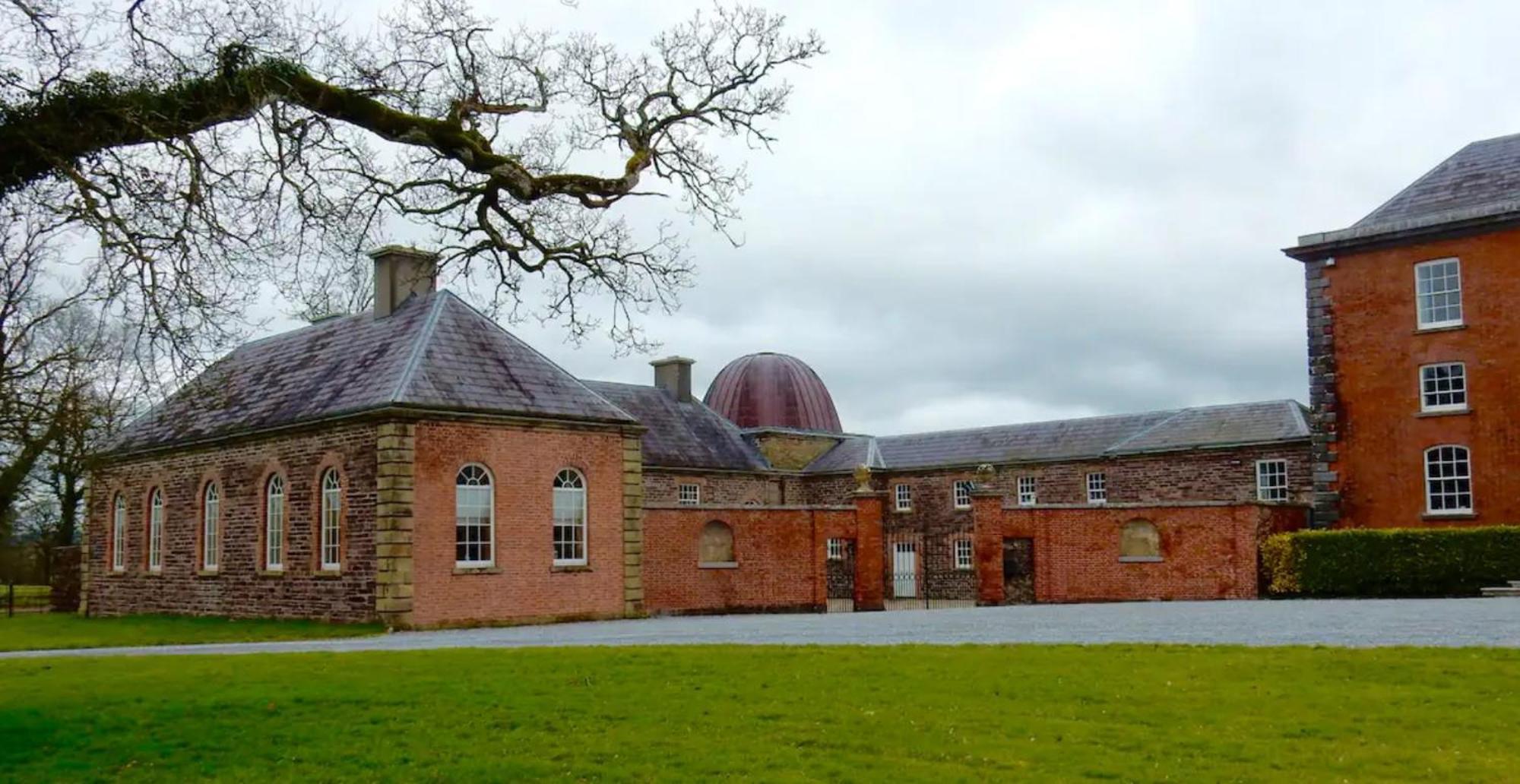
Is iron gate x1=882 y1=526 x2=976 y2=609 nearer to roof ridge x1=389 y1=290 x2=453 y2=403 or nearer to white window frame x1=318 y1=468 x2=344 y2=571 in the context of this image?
roof ridge x1=389 y1=290 x2=453 y2=403

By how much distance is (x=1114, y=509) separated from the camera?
1220 inches

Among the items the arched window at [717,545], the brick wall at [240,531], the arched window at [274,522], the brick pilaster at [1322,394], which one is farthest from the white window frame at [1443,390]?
the arched window at [274,522]

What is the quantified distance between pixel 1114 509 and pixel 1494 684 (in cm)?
1909

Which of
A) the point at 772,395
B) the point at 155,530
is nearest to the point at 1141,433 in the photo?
the point at 772,395

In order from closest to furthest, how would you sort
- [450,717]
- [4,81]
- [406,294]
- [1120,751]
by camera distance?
1. [1120,751]
2. [4,81]
3. [450,717]
4. [406,294]

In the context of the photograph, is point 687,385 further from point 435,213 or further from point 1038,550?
point 435,213

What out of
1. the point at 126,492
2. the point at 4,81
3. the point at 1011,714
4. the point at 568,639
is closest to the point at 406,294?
the point at 126,492

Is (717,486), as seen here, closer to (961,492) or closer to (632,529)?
(961,492)

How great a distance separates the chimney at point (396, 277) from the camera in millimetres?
30656

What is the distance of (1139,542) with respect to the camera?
31.0m

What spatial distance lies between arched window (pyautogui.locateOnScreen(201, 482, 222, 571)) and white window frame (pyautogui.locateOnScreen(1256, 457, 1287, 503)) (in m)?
28.4

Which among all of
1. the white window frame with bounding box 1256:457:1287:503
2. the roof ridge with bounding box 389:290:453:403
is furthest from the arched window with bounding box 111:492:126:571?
the white window frame with bounding box 1256:457:1287:503

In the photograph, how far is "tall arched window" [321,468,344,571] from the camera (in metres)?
26.9

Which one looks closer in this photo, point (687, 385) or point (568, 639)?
point (568, 639)
